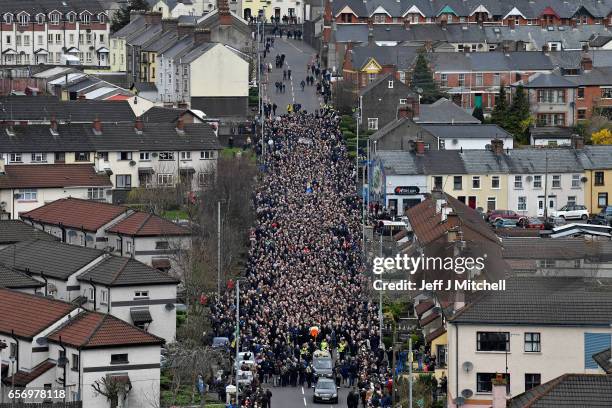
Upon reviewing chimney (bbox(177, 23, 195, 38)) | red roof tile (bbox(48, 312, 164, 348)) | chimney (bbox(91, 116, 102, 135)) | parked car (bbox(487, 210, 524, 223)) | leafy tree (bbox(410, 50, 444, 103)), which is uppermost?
chimney (bbox(177, 23, 195, 38))

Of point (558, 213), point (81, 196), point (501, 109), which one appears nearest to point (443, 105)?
point (501, 109)

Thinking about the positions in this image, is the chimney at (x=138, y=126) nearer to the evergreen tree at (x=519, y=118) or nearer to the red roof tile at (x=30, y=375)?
the evergreen tree at (x=519, y=118)

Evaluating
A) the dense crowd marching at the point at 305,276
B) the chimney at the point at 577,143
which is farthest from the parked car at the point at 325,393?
the chimney at the point at 577,143

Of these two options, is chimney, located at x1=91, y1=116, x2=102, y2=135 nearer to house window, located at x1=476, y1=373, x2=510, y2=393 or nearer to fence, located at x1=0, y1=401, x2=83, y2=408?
fence, located at x1=0, y1=401, x2=83, y2=408

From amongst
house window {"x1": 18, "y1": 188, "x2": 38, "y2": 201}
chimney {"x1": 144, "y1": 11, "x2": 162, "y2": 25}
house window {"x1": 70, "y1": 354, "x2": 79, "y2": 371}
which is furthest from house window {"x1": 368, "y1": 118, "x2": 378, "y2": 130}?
house window {"x1": 70, "y1": 354, "x2": 79, "y2": 371}

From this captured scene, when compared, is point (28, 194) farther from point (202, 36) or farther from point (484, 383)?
point (484, 383)

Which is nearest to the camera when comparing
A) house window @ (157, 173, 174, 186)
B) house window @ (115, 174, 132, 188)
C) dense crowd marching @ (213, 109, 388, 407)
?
dense crowd marching @ (213, 109, 388, 407)
